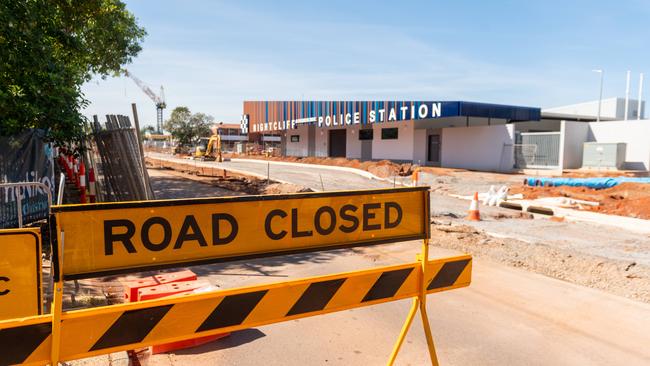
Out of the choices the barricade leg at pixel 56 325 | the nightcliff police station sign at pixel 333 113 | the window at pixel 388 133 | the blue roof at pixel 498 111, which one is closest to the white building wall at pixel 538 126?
the blue roof at pixel 498 111

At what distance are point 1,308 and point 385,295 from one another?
8.55 ft

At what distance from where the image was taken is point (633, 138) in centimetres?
2692

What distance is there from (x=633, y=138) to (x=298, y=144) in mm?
31669

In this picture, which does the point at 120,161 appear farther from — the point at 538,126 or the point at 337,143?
the point at 538,126

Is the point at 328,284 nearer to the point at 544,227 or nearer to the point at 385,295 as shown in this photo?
the point at 385,295

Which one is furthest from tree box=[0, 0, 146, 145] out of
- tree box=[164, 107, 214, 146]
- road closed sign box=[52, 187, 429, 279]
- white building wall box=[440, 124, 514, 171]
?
tree box=[164, 107, 214, 146]

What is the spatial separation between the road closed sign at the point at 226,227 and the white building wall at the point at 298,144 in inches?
1788

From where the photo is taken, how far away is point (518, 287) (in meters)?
6.16

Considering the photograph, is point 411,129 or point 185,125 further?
point 185,125

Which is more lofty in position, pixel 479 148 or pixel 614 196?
pixel 479 148

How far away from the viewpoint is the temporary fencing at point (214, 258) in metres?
2.21

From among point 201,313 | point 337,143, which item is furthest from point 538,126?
point 201,313

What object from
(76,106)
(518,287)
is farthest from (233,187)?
(518,287)

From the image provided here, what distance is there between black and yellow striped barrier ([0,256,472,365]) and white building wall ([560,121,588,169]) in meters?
27.6
